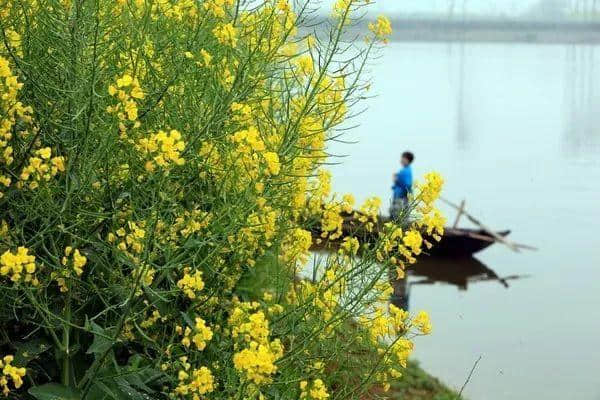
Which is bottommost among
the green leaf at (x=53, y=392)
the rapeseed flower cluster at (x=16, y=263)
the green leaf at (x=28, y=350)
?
the green leaf at (x=53, y=392)

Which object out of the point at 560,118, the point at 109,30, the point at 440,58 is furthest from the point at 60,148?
the point at 440,58

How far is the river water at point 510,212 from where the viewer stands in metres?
12.7

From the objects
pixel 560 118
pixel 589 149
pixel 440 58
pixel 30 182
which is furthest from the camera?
pixel 440 58

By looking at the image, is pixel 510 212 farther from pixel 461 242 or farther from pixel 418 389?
pixel 418 389

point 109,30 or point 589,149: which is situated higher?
point 109,30

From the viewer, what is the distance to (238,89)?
3.12m

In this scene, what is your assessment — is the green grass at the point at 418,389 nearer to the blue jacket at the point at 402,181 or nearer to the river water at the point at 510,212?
the river water at the point at 510,212

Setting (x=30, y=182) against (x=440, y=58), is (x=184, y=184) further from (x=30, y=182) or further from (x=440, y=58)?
(x=440, y=58)

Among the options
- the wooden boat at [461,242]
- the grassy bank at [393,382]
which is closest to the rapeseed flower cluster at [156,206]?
the grassy bank at [393,382]

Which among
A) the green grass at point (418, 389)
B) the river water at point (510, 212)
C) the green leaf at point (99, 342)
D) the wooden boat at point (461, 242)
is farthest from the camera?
the wooden boat at point (461, 242)

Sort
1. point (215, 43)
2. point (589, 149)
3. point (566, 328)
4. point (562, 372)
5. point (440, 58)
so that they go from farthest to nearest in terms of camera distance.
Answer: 1. point (440, 58)
2. point (589, 149)
3. point (566, 328)
4. point (562, 372)
5. point (215, 43)

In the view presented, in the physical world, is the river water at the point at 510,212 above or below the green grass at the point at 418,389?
below

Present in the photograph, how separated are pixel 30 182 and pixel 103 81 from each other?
0.50 m

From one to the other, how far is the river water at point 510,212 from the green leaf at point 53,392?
1.61 m
